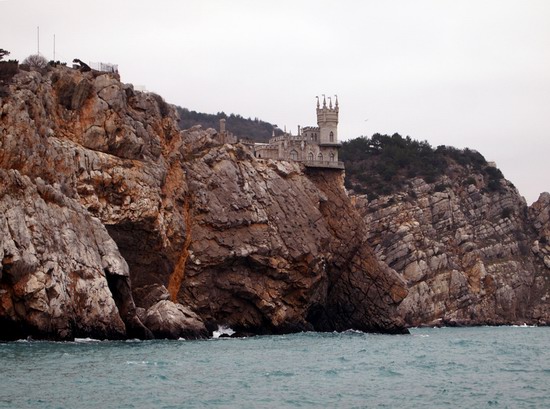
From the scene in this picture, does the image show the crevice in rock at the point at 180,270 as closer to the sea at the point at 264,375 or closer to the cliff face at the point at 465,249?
the sea at the point at 264,375

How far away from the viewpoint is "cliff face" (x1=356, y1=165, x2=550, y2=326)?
111 meters

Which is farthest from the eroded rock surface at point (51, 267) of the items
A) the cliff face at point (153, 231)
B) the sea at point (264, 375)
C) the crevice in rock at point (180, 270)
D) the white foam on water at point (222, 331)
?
the white foam on water at point (222, 331)

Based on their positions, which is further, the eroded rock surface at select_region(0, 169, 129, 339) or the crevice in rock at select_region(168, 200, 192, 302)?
the crevice in rock at select_region(168, 200, 192, 302)

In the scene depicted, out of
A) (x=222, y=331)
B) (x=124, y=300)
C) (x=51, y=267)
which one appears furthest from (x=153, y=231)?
(x=51, y=267)

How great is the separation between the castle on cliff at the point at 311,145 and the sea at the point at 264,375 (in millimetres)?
27308

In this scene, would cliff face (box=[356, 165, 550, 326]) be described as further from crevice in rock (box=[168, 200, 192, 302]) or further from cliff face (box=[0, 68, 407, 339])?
crevice in rock (box=[168, 200, 192, 302])

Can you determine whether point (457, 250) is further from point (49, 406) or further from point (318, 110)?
point (49, 406)

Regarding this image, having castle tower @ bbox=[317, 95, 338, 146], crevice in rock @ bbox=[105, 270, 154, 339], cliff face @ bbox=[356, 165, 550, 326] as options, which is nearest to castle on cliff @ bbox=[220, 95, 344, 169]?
castle tower @ bbox=[317, 95, 338, 146]

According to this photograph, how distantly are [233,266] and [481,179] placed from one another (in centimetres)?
6185

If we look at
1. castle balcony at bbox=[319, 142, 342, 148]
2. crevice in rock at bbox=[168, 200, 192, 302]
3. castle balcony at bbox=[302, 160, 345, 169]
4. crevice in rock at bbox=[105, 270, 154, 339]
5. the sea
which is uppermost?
castle balcony at bbox=[319, 142, 342, 148]

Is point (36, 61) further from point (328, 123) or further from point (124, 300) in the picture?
point (328, 123)

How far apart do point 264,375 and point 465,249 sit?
72077mm

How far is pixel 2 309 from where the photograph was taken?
55.7 metres

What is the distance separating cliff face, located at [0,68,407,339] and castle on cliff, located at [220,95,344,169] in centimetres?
222
